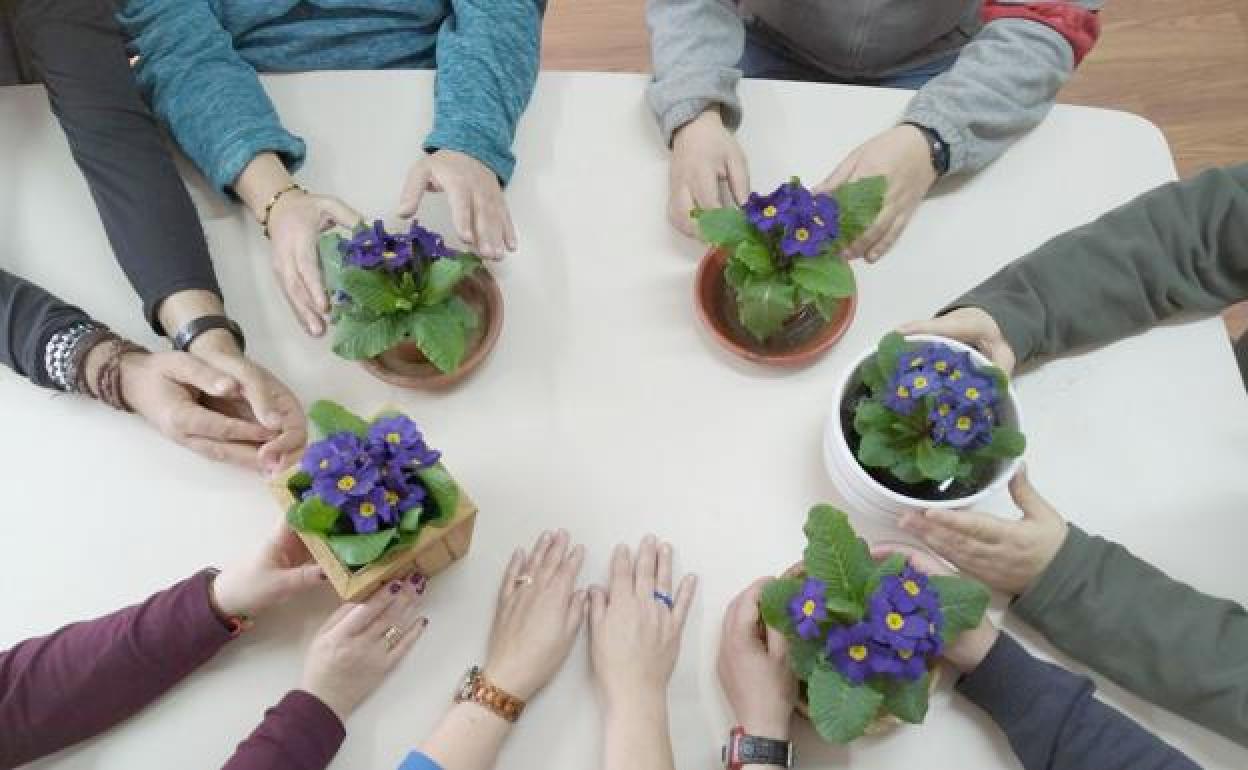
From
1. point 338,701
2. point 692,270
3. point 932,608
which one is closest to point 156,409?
point 338,701

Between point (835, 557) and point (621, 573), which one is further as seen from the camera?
point (621, 573)

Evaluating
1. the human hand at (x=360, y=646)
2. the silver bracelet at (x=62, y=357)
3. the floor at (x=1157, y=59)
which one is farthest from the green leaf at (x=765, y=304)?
the floor at (x=1157, y=59)

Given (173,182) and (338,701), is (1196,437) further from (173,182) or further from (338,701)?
(173,182)

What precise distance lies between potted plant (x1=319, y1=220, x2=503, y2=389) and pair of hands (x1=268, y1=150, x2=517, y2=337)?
0.07m

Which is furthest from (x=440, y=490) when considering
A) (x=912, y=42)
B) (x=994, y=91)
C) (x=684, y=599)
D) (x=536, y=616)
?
(x=912, y=42)

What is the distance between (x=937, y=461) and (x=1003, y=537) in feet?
0.38

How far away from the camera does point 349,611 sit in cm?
88

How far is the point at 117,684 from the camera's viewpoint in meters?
0.86

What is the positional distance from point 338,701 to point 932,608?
1.82 ft

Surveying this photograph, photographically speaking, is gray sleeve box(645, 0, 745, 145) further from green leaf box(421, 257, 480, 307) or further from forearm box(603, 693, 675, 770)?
forearm box(603, 693, 675, 770)

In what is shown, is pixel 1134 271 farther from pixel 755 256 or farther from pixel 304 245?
pixel 304 245

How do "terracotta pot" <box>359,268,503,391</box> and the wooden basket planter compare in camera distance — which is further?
"terracotta pot" <box>359,268,503,391</box>

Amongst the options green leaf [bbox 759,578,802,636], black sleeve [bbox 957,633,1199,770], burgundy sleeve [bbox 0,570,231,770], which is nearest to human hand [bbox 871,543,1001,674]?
black sleeve [bbox 957,633,1199,770]

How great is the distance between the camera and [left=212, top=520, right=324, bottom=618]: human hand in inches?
34.4
